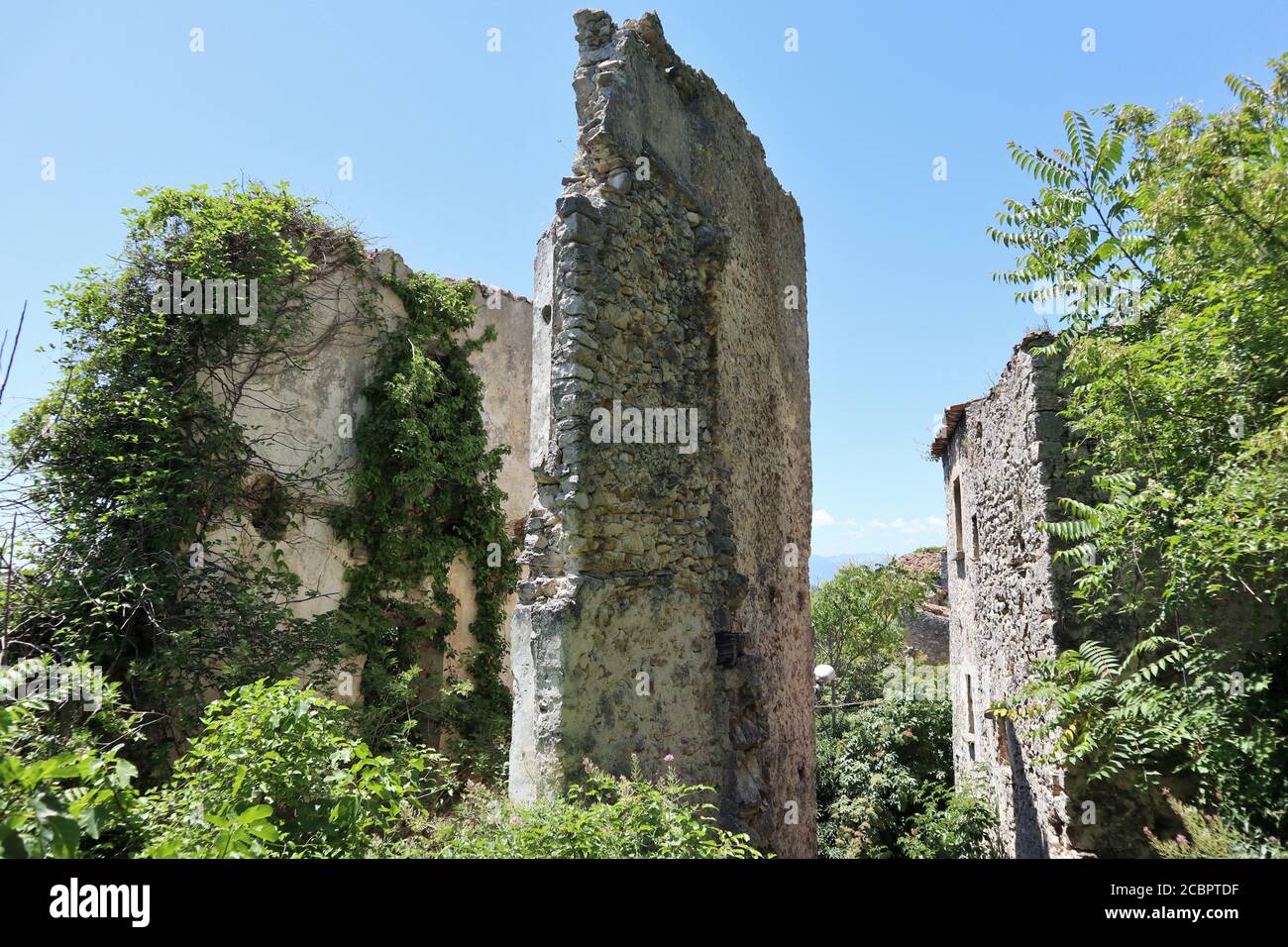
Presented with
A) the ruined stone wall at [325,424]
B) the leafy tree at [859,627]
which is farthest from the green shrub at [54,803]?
the leafy tree at [859,627]

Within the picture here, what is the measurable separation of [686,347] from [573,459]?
1.80 metres

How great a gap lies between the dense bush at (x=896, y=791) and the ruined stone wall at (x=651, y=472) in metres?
2.21

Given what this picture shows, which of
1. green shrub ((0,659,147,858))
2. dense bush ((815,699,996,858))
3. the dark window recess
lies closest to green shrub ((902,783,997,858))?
dense bush ((815,699,996,858))

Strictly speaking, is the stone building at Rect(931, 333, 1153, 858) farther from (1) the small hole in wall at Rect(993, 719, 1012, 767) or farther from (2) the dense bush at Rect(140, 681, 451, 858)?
(2) the dense bush at Rect(140, 681, 451, 858)

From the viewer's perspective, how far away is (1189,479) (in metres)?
4.87

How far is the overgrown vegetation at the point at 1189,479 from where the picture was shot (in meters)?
4.53

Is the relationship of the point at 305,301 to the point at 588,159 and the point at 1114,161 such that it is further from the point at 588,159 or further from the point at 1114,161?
the point at 1114,161

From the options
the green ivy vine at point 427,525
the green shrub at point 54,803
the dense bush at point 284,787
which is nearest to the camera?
the green shrub at point 54,803

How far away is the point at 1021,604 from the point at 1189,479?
2540 millimetres

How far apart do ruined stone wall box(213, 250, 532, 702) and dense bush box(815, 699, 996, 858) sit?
19.7 ft

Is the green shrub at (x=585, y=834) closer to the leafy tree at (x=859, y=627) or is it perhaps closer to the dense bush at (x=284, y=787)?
the dense bush at (x=284, y=787)

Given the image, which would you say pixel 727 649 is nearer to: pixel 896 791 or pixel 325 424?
pixel 325 424
